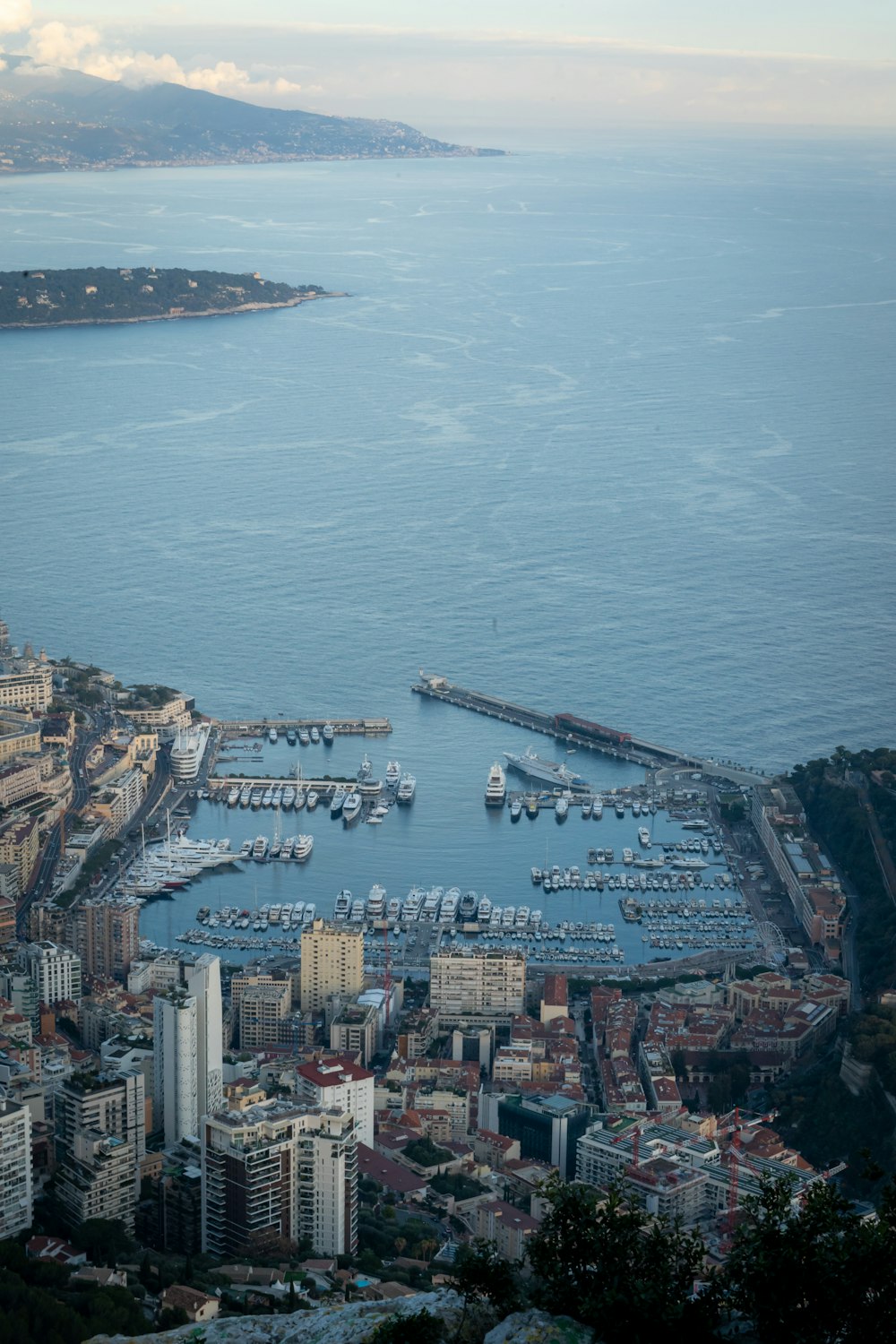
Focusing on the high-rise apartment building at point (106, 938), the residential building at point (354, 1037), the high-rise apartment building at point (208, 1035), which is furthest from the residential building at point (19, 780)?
the high-rise apartment building at point (208, 1035)

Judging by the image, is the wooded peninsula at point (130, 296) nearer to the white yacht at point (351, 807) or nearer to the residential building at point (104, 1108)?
the white yacht at point (351, 807)

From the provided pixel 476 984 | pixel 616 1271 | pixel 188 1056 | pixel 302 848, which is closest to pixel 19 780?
pixel 302 848

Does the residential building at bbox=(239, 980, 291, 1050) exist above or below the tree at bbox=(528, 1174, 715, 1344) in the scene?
below

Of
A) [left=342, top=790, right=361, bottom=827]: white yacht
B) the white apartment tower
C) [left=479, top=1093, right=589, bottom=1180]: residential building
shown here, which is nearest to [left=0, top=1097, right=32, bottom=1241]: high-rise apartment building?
the white apartment tower

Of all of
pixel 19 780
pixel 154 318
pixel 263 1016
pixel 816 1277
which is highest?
pixel 154 318

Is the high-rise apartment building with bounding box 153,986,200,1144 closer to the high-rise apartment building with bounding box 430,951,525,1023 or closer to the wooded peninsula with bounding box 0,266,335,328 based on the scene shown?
the high-rise apartment building with bounding box 430,951,525,1023

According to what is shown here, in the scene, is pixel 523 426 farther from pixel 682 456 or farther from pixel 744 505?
pixel 744 505

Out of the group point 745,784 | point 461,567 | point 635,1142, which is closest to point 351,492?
point 461,567

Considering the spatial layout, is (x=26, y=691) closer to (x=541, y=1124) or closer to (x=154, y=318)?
(x=541, y=1124)
